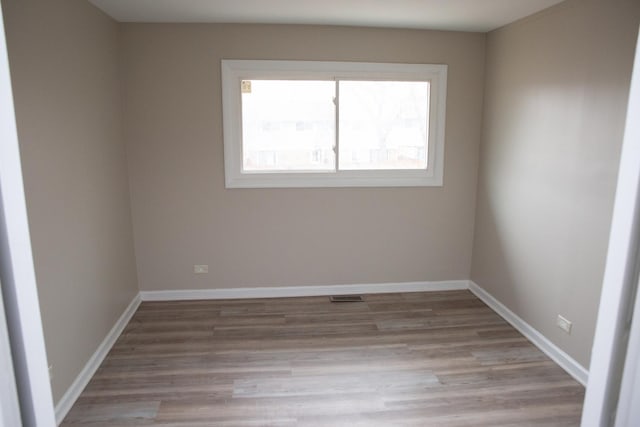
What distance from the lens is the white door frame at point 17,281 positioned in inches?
20.9

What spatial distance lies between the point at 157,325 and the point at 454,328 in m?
2.46

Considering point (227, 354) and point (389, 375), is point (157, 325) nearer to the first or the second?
point (227, 354)

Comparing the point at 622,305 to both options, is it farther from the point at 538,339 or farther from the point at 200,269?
the point at 200,269

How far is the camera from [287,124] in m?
3.81

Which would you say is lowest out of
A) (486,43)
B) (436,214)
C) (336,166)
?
(436,214)

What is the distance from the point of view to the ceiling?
292 cm

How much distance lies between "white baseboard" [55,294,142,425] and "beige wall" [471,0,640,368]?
3.17 m

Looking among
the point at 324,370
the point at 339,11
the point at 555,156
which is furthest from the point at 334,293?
the point at 339,11

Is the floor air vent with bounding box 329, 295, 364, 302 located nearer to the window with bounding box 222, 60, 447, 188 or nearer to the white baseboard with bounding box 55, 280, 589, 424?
the white baseboard with bounding box 55, 280, 589, 424

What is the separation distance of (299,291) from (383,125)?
1786 mm

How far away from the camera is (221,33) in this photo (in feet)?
11.6

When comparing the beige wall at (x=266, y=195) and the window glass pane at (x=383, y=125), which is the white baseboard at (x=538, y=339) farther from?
the window glass pane at (x=383, y=125)

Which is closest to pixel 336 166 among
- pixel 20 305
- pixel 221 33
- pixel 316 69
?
pixel 316 69

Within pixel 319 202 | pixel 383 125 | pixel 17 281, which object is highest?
pixel 383 125
